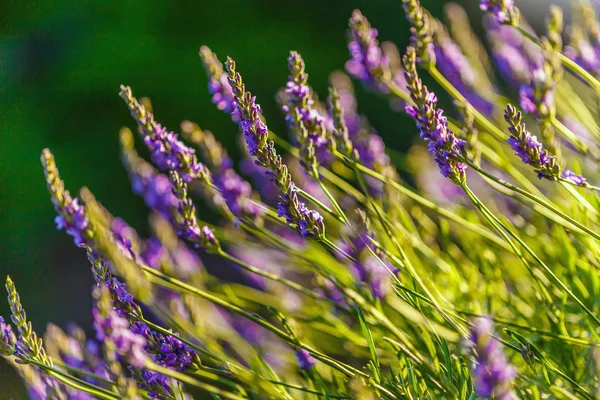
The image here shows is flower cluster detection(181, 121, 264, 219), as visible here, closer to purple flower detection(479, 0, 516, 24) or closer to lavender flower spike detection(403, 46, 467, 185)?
lavender flower spike detection(403, 46, 467, 185)

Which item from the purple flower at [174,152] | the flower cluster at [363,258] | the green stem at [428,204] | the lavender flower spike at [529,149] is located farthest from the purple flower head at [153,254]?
the lavender flower spike at [529,149]

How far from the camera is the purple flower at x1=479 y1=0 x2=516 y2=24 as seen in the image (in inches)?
48.1

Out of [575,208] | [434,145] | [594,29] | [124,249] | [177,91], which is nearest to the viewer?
[434,145]

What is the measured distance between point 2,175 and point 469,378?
511 cm

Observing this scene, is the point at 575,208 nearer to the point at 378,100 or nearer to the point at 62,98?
the point at 378,100

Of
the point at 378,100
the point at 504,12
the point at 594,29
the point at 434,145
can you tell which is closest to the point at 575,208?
the point at 594,29

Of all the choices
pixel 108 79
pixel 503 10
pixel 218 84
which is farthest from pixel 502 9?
pixel 108 79

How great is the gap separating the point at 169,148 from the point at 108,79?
4313mm

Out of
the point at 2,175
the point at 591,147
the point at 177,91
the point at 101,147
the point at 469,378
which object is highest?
the point at 177,91

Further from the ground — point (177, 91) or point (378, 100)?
point (378, 100)

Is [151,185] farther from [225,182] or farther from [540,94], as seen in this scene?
[540,94]

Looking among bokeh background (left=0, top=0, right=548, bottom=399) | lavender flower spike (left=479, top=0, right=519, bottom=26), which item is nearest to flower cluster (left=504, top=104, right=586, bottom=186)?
lavender flower spike (left=479, top=0, right=519, bottom=26)

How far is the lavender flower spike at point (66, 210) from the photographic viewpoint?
120 cm

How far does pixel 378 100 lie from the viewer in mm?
5754
